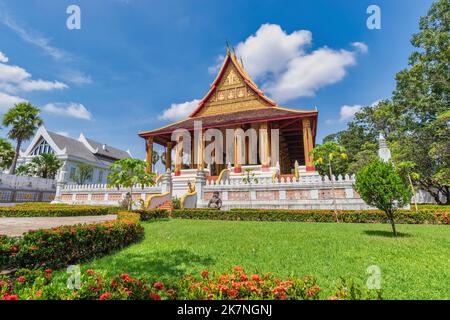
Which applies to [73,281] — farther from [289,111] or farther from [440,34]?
[440,34]

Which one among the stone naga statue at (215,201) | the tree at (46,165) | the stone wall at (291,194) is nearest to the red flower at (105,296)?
the stone naga statue at (215,201)

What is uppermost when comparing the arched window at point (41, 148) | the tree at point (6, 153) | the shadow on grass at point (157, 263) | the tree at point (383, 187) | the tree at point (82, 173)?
the arched window at point (41, 148)

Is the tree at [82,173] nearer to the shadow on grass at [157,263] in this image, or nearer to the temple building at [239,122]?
the temple building at [239,122]

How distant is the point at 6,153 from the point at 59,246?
33796mm

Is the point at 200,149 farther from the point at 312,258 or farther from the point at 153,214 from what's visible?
the point at 312,258

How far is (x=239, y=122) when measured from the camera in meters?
22.6

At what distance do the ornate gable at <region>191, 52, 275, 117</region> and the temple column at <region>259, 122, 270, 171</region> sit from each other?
4406mm

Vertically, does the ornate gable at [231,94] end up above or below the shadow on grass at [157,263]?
above

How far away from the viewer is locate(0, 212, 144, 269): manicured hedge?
4098 mm

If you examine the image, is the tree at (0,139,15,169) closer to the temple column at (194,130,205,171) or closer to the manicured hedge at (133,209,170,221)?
the temple column at (194,130,205,171)

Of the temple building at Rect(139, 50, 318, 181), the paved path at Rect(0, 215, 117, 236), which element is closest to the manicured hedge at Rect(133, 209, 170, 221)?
the paved path at Rect(0, 215, 117, 236)

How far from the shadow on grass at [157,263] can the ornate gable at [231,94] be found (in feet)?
73.9

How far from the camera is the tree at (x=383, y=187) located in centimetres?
769

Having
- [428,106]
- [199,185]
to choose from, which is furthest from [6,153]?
[428,106]
